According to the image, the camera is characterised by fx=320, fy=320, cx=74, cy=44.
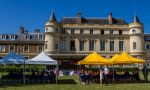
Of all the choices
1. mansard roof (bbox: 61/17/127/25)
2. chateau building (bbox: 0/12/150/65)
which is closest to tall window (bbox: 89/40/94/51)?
chateau building (bbox: 0/12/150/65)

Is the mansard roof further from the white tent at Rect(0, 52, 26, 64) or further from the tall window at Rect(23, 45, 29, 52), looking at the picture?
the white tent at Rect(0, 52, 26, 64)

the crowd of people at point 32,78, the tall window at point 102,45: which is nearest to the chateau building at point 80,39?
the tall window at point 102,45

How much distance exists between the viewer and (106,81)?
25547 millimetres

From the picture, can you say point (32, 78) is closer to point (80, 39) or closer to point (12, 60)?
point (12, 60)

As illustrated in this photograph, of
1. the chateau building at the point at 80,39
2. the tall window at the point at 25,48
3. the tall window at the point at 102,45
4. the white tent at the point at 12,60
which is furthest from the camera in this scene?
the tall window at the point at 25,48

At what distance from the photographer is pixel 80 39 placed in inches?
2539

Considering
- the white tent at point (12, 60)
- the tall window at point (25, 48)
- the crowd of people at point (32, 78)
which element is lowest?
the crowd of people at point (32, 78)

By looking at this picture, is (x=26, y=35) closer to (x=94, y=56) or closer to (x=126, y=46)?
(x=126, y=46)

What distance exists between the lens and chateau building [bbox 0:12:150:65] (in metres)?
62.4

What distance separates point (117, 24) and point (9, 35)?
22779 millimetres

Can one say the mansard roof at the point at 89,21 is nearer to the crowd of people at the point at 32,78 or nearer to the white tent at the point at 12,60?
the crowd of people at the point at 32,78

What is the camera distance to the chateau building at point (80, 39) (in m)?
62.4

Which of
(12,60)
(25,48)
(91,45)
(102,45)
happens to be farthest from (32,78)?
(25,48)

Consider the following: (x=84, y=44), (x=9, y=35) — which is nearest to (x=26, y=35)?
(x=9, y=35)
